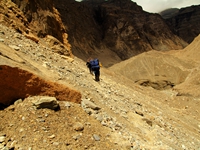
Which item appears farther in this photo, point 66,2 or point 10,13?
point 66,2

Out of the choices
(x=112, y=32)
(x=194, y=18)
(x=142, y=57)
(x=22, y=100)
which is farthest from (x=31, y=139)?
(x=194, y=18)

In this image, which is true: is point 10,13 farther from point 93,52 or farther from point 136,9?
point 136,9

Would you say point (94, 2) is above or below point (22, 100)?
above

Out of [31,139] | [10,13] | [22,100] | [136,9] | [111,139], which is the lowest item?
[111,139]

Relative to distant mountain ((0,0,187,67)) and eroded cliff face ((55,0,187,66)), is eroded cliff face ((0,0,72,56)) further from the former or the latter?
eroded cliff face ((55,0,187,66))

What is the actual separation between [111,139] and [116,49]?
5499 cm

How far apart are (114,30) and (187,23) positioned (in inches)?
1556

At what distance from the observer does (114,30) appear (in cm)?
6203

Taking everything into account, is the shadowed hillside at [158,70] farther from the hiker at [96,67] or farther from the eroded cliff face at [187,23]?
the eroded cliff face at [187,23]

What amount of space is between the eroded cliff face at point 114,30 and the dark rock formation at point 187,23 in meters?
10.4

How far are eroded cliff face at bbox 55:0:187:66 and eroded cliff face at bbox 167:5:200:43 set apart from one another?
10375 mm

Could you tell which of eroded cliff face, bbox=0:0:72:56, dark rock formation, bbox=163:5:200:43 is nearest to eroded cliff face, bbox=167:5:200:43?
dark rock formation, bbox=163:5:200:43

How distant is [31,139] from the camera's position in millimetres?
3053

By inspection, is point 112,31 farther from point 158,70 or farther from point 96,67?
point 96,67
